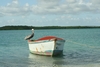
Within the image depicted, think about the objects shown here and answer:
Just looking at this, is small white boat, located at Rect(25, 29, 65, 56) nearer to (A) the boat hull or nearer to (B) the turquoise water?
(A) the boat hull

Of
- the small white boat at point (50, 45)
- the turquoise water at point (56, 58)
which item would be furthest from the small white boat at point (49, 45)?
the turquoise water at point (56, 58)

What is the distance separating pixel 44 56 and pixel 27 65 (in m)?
4.56

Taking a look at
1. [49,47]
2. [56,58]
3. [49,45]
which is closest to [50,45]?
[49,45]

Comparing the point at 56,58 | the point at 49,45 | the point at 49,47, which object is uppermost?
the point at 49,45

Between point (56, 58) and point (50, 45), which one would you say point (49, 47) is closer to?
point (50, 45)

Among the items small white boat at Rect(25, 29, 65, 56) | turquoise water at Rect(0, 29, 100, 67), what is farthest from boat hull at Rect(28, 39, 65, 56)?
turquoise water at Rect(0, 29, 100, 67)

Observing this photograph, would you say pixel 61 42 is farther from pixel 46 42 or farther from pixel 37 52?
pixel 37 52

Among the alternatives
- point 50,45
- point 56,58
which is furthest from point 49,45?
point 56,58

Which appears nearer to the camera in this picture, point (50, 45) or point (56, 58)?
point (56, 58)

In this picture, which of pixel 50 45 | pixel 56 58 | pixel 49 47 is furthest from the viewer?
pixel 49 47

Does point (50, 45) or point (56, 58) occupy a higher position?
point (50, 45)

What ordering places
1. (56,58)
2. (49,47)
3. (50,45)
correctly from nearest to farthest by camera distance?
(56,58), (50,45), (49,47)

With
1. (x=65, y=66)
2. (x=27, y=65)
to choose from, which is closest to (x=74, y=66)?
(x=65, y=66)

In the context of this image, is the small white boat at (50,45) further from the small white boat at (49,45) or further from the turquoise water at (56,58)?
the turquoise water at (56,58)
